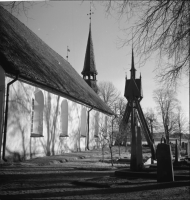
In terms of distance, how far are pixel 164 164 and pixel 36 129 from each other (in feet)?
25.7

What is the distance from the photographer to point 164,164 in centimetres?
584

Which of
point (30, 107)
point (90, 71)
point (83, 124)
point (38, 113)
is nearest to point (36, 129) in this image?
point (38, 113)

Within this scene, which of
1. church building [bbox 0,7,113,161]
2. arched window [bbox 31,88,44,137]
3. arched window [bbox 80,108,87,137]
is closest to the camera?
church building [bbox 0,7,113,161]

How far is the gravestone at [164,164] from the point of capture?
573 cm

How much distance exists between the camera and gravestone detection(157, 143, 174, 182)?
5727mm

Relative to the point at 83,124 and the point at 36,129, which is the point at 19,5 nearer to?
the point at 36,129

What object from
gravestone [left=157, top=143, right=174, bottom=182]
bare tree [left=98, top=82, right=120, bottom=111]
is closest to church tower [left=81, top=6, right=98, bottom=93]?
bare tree [left=98, top=82, right=120, bottom=111]

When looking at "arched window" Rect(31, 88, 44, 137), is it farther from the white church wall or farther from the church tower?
the church tower

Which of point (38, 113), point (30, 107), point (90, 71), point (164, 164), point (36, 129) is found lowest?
point (164, 164)

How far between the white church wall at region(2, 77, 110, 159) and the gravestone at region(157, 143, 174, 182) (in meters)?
6.30

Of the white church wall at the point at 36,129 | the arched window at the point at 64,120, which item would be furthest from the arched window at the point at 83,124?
the arched window at the point at 64,120

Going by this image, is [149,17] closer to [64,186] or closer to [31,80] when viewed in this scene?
[64,186]

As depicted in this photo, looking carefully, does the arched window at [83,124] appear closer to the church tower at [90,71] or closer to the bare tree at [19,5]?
the church tower at [90,71]

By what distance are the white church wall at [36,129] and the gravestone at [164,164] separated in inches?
248
